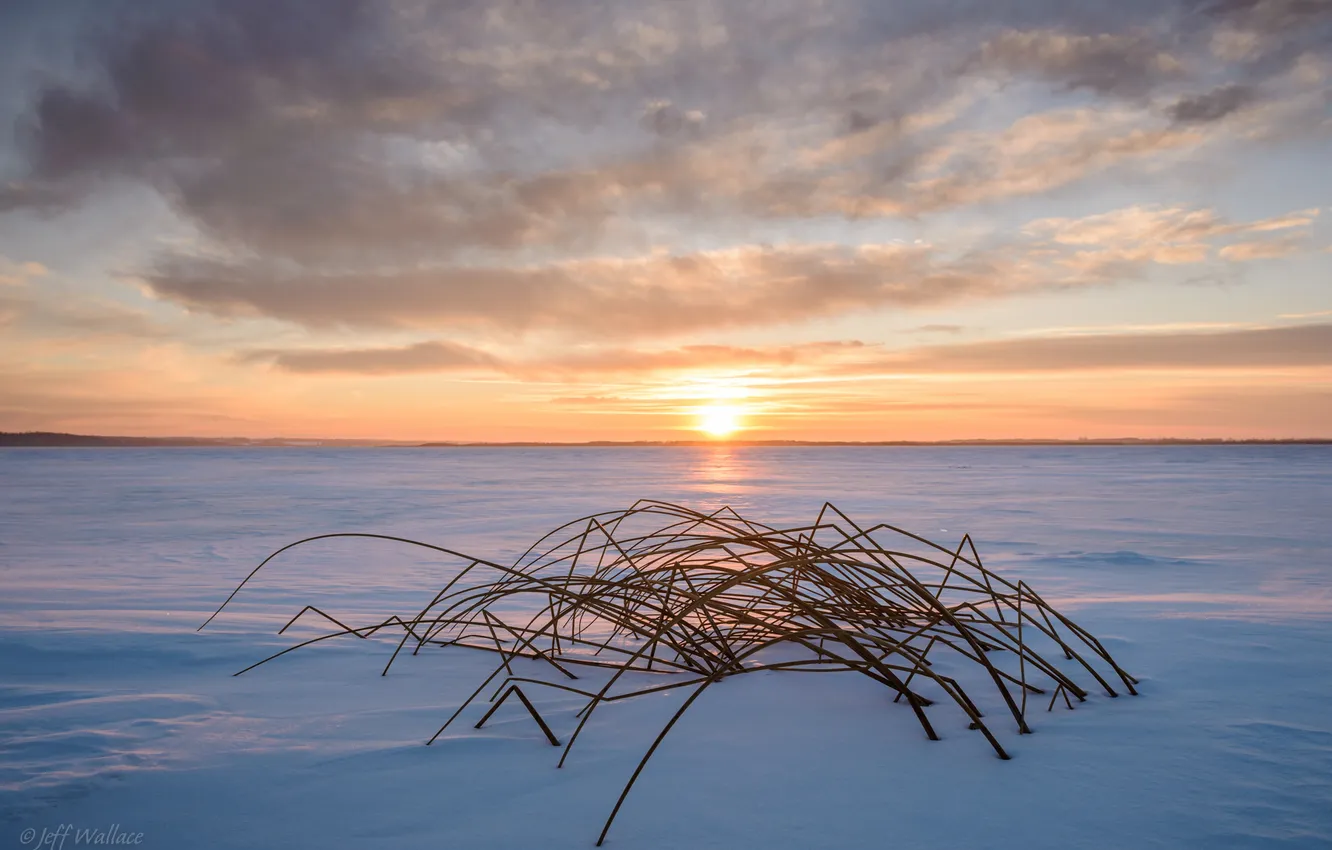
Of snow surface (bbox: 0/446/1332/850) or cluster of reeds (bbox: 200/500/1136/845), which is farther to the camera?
cluster of reeds (bbox: 200/500/1136/845)

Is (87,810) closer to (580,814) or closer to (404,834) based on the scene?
(404,834)

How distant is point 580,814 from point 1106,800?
928mm

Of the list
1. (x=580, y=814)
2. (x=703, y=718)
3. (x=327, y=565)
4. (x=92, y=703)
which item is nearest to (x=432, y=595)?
(x=327, y=565)

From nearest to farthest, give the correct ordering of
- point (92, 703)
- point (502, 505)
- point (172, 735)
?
point (172, 735), point (92, 703), point (502, 505)

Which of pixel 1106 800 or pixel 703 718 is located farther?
pixel 703 718

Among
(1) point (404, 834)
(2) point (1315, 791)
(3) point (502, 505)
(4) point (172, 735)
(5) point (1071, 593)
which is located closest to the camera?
(1) point (404, 834)

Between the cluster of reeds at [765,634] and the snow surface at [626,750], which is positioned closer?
the snow surface at [626,750]

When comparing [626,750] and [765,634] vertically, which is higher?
[765,634]

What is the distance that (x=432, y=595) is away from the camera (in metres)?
3.70

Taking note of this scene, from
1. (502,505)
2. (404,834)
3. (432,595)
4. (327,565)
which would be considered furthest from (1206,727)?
(502,505)

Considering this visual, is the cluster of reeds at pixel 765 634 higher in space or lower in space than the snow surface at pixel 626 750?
higher

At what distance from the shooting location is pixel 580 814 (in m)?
1.30

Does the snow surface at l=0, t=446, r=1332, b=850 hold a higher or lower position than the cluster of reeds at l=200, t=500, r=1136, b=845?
lower

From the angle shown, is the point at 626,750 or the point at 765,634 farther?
the point at 765,634
